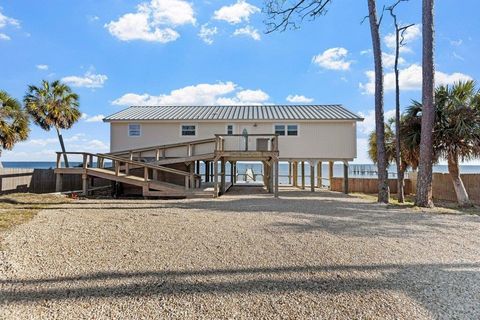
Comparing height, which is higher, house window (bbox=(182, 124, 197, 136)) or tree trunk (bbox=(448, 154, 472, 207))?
house window (bbox=(182, 124, 197, 136))

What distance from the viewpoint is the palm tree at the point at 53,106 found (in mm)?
18891

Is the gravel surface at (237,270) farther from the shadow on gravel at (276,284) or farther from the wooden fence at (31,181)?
the wooden fence at (31,181)

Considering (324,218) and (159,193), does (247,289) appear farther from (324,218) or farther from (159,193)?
(159,193)

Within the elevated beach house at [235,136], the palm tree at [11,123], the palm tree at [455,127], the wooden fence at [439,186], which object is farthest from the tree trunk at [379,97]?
the palm tree at [11,123]

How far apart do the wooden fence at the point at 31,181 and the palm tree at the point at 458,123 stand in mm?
17722

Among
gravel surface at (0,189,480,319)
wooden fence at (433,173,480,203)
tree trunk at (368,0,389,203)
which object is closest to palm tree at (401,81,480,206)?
tree trunk at (368,0,389,203)

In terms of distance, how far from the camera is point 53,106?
1930cm

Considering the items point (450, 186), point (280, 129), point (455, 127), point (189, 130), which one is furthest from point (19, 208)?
point (450, 186)

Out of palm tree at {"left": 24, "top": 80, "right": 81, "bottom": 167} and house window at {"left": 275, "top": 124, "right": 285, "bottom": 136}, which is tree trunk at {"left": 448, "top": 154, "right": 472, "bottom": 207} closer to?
house window at {"left": 275, "top": 124, "right": 285, "bottom": 136}

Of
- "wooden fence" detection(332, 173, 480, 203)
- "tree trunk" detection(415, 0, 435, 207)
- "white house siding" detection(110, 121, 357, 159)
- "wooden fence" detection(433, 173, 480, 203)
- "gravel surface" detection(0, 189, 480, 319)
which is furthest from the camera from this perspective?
"white house siding" detection(110, 121, 357, 159)

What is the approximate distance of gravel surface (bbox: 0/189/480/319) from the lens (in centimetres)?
314

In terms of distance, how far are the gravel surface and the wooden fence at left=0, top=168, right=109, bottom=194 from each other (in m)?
8.19

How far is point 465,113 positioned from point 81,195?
16797 mm

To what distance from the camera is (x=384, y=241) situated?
548cm
